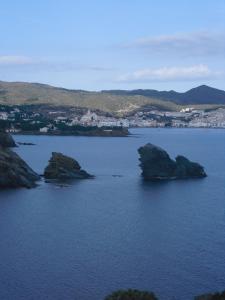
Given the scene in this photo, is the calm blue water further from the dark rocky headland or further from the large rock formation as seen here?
the large rock formation

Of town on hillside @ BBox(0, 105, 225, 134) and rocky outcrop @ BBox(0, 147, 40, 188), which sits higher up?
town on hillside @ BBox(0, 105, 225, 134)

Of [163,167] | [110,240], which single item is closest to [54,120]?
[163,167]

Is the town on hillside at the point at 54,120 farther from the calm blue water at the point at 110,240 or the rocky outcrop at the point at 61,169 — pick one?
the calm blue water at the point at 110,240

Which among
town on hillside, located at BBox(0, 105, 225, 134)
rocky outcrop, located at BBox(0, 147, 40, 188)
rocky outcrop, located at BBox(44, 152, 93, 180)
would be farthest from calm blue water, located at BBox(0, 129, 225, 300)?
town on hillside, located at BBox(0, 105, 225, 134)

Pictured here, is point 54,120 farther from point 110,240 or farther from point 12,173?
point 110,240

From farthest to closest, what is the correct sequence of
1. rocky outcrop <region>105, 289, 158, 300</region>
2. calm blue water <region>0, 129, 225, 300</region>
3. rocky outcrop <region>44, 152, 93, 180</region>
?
rocky outcrop <region>44, 152, 93, 180</region> → calm blue water <region>0, 129, 225, 300</region> → rocky outcrop <region>105, 289, 158, 300</region>
